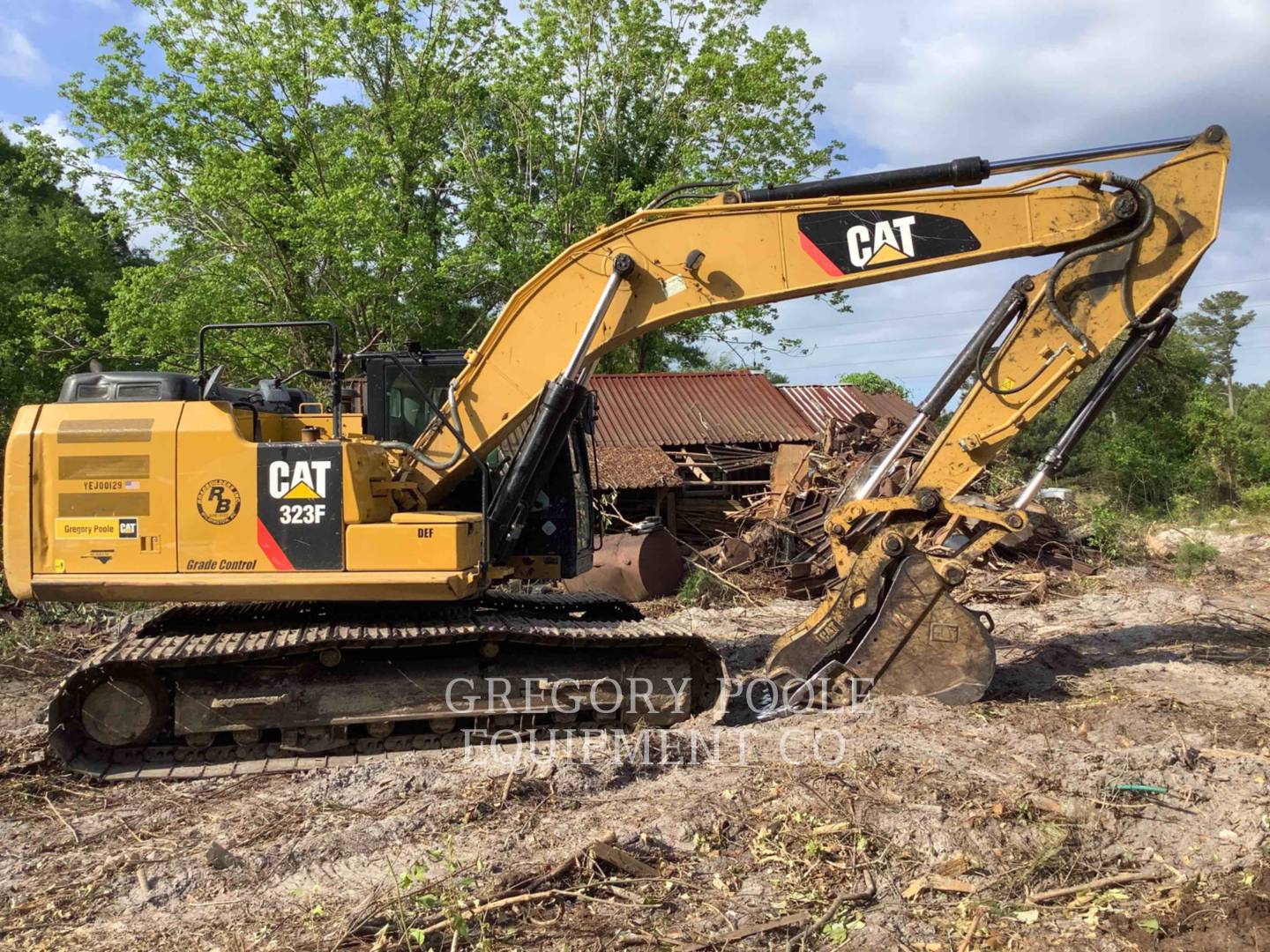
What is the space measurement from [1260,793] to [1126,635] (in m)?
4.13

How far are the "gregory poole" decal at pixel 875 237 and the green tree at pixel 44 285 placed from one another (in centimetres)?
1561

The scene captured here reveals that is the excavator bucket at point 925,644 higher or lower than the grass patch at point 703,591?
higher

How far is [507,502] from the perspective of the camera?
21.0 ft

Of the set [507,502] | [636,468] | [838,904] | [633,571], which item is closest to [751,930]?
[838,904]

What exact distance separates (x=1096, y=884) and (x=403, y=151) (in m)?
20.4

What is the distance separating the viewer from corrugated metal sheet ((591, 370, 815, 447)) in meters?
16.2

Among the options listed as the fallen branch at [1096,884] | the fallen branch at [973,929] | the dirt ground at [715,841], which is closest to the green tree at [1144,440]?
the dirt ground at [715,841]

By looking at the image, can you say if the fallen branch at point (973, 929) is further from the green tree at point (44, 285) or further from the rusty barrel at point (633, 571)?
the green tree at point (44, 285)

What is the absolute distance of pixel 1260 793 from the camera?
487 cm

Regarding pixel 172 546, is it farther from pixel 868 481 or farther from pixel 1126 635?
pixel 1126 635

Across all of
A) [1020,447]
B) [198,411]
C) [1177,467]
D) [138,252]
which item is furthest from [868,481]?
[138,252]

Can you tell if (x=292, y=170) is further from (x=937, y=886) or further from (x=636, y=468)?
(x=937, y=886)

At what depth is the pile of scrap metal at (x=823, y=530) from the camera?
11.7m

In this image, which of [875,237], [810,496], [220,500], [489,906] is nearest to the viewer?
[489,906]
